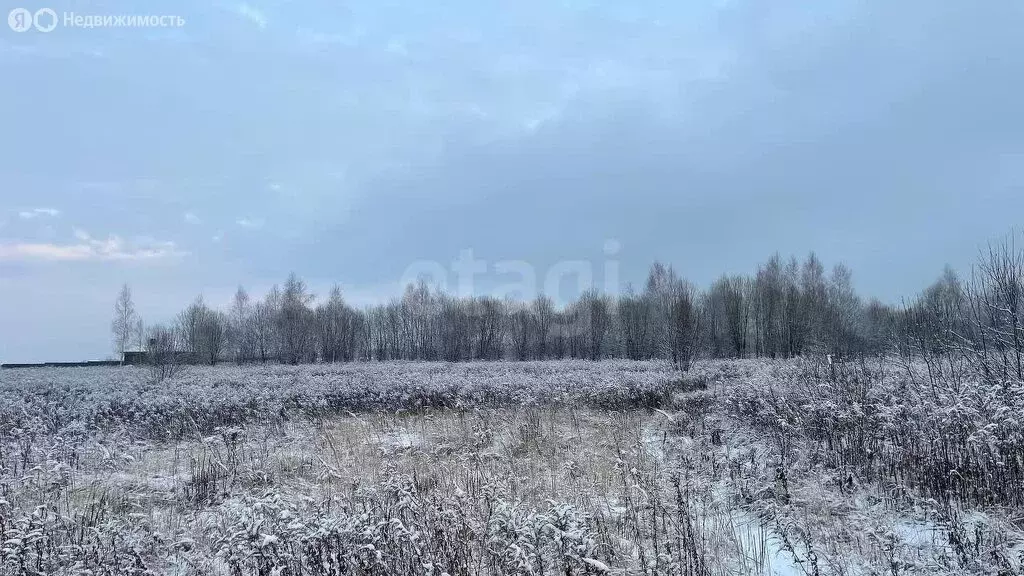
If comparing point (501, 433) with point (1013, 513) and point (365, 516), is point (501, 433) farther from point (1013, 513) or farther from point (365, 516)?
point (1013, 513)

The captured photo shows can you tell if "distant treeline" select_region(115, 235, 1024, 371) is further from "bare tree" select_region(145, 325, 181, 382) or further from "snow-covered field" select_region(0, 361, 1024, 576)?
"snow-covered field" select_region(0, 361, 1024, 576)

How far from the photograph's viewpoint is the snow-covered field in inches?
154

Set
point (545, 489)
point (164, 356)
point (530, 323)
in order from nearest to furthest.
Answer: point (545, 489) < point (164, 356) < point (530, 323)

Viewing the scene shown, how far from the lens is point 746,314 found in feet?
158

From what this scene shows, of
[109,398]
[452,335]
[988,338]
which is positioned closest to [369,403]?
[109,398]

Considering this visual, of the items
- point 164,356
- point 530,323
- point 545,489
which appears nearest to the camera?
point 545,489

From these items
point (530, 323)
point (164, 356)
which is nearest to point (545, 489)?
point (164, 356)

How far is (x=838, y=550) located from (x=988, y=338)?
9000 millimetres

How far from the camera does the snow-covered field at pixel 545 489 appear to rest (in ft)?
12.9

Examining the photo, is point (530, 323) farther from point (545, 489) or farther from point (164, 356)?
point (545, 489)

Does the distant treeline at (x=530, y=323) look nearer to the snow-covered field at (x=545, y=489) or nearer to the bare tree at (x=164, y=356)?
the bare tree at (x=164, y=356)

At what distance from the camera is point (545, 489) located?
6176 millimetres

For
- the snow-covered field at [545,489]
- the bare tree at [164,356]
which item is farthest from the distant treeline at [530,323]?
the snow-covered field at [545,489]

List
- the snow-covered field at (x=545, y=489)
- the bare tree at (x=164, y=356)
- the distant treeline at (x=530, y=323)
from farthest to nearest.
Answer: the distant treeline at (x=530, y=323), the bare tree at (x=164, y=356), the snow-covered field at (x=545, y=489)
